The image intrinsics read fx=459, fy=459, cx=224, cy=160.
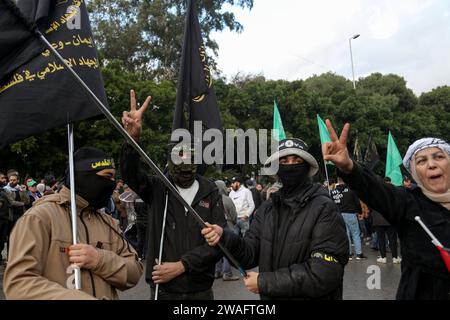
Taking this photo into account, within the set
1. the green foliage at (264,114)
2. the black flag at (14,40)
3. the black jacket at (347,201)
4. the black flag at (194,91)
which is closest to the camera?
the black flag at (14,40)

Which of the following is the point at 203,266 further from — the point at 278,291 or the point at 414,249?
the point at 414,249

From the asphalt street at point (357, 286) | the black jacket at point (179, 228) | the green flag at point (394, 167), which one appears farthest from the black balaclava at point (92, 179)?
the green flag at point (394, 167)

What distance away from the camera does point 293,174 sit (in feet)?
9.91

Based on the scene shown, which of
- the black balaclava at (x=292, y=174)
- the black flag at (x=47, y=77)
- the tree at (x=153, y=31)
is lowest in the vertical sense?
the black balaclava at (x=292, y=174)

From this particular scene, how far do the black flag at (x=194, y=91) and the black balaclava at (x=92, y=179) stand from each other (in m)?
1.52

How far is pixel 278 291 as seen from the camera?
8.83 ft

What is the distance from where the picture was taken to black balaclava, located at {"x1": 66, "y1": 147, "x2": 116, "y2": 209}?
9.16ft

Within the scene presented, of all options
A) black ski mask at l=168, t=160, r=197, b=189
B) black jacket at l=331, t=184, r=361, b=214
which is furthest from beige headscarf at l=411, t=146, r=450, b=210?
black jacket at l=331, t=184, r=361, b=214

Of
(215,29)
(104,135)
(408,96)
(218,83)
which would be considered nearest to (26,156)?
(104,135)

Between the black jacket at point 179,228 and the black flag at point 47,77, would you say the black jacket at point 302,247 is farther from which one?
the black flag at point 47,77

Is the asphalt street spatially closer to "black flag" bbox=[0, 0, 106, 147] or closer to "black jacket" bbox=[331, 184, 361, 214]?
"black jacket" bbox=[331, 184, 361, 214]

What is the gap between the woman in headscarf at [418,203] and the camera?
250 cm

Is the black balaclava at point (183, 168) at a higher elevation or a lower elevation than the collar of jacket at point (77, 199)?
higher
